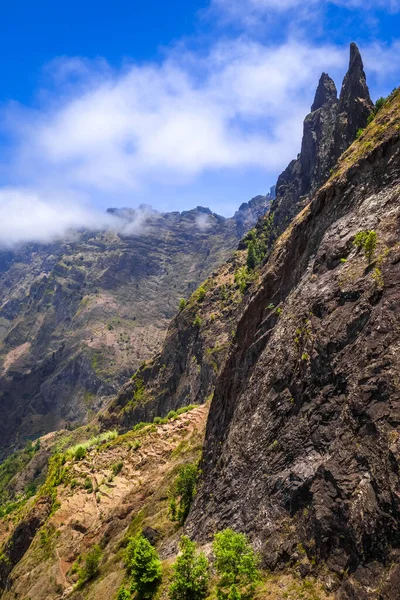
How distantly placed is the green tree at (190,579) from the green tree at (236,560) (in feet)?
4.31

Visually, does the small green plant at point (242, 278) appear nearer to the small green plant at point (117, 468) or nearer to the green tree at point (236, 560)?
the small green plant at point (117, 468)

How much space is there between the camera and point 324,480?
61.5 feet

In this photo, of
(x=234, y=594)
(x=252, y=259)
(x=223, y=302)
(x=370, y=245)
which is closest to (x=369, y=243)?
(x=370, y=245)

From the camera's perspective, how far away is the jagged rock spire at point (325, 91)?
147250 millimetres

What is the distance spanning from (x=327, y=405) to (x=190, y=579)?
12447mm

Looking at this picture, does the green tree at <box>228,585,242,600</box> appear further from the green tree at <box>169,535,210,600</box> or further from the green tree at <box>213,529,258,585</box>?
the green tree at <box>169,535,210,600</box>

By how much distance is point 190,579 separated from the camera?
21406 mm

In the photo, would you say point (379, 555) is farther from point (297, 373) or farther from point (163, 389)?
point (163, 389)

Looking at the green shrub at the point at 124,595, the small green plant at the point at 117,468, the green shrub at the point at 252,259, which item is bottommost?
the green shrub at the point at 124,595

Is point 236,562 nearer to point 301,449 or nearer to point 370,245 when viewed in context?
point 301,449

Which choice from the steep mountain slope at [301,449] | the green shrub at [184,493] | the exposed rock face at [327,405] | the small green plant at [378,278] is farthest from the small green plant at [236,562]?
the small green plant at [378,278]

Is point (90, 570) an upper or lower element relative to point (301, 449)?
lower

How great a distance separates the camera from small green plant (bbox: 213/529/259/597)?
61.8 ft

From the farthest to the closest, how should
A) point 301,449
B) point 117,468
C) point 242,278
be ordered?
point 242,278
point 117,468
point 301,449
